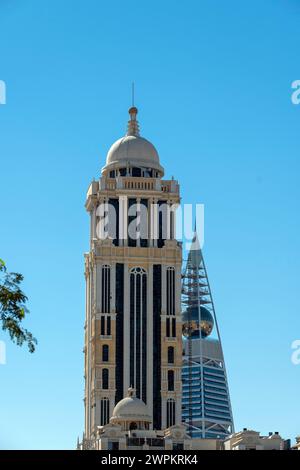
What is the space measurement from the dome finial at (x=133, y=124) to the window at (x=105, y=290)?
19.7m

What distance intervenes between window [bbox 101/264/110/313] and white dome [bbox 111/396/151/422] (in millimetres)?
14994

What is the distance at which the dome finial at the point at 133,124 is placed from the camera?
191750 mm

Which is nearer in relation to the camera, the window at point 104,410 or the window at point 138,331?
the window at point 104,410

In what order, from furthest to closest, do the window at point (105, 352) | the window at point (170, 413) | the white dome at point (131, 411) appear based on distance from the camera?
the window at point (105, 352) < the window at point (170, 413) < the white dome at point (131, 411)

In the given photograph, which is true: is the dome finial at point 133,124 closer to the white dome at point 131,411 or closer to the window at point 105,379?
the window at point 105,379

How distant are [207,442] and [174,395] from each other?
862 cm

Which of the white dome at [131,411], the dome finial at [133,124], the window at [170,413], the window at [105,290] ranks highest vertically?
the dome finial at [133,124]

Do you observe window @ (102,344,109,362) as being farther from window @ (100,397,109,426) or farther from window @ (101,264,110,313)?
window @ (100,397,109,426)

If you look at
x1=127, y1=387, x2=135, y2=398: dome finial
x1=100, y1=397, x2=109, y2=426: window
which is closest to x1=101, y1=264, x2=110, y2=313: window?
x1=100, y1=397, x2=109, y2=426: window

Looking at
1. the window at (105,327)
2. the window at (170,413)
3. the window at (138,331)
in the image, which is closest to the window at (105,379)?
the window at (138,331)

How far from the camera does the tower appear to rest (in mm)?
178125

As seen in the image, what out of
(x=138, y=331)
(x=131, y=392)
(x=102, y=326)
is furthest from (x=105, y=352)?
(x=131, y=392)

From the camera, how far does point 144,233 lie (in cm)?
18375
